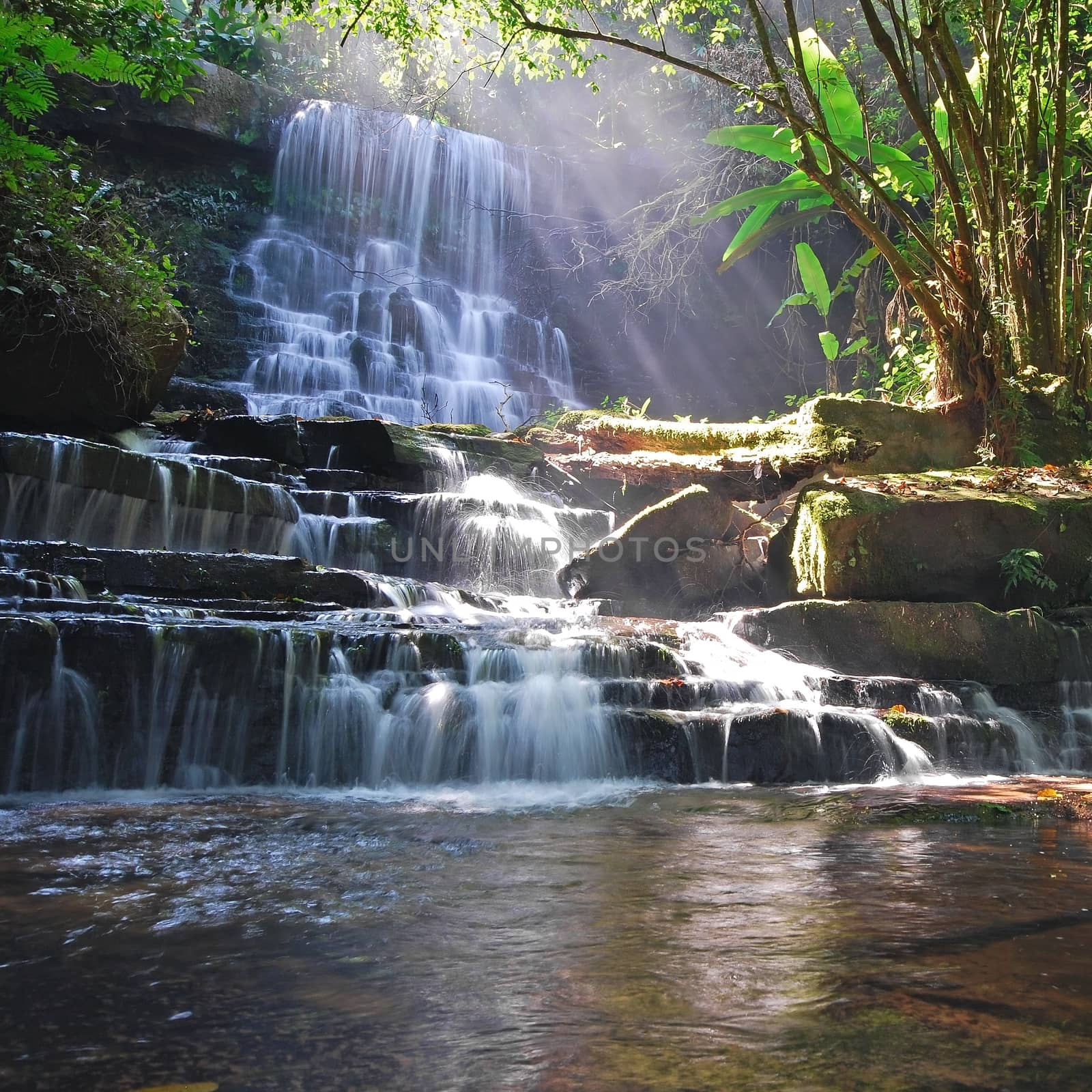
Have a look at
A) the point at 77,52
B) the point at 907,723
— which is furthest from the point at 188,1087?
the point at 77,52

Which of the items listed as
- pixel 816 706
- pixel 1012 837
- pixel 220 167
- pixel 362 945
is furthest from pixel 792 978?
pixel 220 167

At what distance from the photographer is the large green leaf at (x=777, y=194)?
1282 cm

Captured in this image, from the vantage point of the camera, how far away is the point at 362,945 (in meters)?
1.95

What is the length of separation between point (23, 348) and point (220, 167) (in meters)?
11.4

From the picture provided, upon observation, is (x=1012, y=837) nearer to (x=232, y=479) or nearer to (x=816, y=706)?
(x=816, y=706)

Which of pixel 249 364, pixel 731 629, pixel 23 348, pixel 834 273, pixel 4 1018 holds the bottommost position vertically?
pixel 4 1018

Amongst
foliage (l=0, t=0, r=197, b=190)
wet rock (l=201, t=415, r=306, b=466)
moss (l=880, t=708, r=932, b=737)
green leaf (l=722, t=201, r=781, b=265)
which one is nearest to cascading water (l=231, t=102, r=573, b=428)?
wet rock (l=201, t=415, r=306, b=466)

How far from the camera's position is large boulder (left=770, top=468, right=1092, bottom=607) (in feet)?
23.9

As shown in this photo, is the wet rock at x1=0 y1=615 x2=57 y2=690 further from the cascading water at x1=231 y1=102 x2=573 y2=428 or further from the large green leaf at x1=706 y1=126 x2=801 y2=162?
the large green leaf at x1=706 y1=126 x2=801 y2=162

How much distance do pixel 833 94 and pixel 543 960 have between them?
41.8ft

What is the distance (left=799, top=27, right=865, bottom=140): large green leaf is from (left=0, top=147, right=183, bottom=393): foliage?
324 inches

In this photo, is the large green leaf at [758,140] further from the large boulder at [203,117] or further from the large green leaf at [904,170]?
the large boulder at [203,117]

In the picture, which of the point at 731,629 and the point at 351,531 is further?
the point at 351,531

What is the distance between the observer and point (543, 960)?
1.85m
